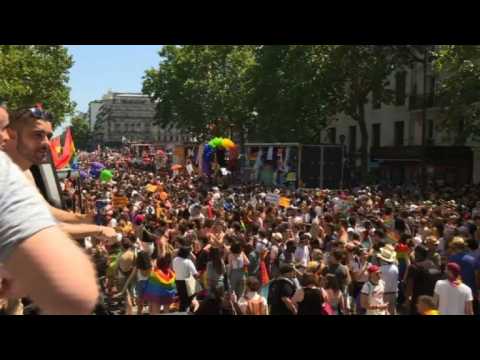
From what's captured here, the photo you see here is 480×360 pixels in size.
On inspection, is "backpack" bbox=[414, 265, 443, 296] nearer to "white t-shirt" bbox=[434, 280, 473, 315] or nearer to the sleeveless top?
"white t-shirt" bbox=[434, 280, 473, 315]

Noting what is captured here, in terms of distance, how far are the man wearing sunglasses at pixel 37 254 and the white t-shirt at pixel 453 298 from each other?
7515mm

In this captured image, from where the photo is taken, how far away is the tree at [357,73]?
3844 cm

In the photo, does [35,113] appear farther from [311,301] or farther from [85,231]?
[311,301]

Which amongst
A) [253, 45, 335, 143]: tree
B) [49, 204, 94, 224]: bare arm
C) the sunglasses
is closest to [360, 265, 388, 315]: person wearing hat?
[49, 204, 94, 224]: bare arm

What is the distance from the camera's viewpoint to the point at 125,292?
10.3m

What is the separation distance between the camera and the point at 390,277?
9609 millimetres

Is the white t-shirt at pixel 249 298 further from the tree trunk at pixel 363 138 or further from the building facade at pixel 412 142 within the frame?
the tree trunk at pixel 363 138

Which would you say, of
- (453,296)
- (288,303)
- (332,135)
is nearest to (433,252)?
(453,296)

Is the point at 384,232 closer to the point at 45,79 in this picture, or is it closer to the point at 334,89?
the point at 334,89

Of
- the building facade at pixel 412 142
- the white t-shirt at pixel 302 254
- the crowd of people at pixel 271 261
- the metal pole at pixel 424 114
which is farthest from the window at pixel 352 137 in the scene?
the white t-shirt at pixel 302 254

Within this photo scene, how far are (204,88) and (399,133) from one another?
21.7 metres

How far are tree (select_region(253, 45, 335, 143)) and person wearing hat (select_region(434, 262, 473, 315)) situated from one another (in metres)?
31.0

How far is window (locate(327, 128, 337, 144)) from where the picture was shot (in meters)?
55.0

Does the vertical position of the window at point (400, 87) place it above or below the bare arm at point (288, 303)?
above
